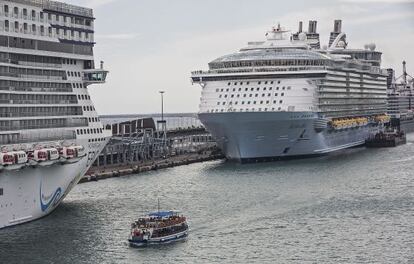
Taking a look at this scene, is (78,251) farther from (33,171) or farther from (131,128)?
(131,128)

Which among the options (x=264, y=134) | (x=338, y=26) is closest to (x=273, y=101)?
(x=264, y=134)

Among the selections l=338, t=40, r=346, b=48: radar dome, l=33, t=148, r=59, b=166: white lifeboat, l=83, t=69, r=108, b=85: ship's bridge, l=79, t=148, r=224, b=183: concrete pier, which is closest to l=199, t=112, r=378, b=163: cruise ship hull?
l=79, t=148, r=224, b=183: concrete pier

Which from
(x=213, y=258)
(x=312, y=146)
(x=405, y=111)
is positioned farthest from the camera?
(x=405, y=111)

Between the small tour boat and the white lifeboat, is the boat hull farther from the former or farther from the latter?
the white lifeboat

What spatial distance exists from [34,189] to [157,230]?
865 cm

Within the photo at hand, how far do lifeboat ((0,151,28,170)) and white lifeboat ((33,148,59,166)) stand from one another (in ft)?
3.58

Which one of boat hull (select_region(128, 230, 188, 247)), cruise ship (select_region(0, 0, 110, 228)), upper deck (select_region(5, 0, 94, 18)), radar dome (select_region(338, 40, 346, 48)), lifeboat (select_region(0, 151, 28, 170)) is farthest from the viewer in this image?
radar dome (select_region(338, 40, 346, 48))

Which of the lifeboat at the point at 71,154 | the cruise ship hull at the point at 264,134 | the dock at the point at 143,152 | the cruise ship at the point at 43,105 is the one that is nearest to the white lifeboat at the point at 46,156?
the cruise ship at the point at 43,105

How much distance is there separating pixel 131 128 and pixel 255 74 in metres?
30.6

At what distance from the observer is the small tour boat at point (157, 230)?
154ft

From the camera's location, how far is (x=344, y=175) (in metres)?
80.2

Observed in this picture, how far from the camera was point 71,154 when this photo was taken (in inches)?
2044

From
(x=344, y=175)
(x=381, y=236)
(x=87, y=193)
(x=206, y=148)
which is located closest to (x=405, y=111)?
(x=206, y=148)

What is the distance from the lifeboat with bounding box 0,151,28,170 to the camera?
46219mm
